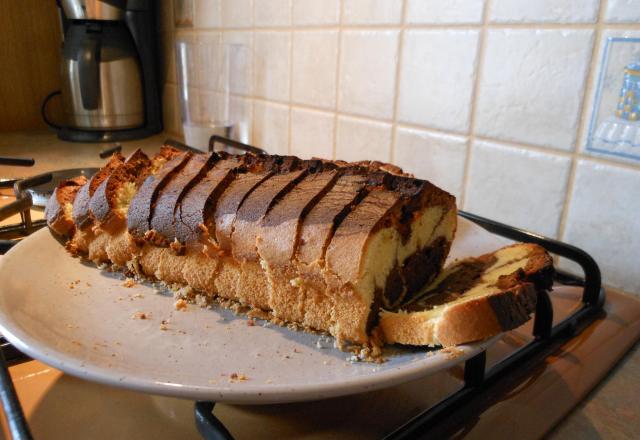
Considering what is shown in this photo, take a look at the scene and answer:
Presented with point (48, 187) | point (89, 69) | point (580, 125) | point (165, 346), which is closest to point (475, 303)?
point (165, 346)

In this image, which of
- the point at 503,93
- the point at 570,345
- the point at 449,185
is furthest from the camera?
the point at 449,185

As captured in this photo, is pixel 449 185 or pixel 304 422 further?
pixel 449 185

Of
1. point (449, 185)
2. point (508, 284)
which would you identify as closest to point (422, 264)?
point (508, 284)

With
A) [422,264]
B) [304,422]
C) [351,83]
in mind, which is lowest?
[304,422]

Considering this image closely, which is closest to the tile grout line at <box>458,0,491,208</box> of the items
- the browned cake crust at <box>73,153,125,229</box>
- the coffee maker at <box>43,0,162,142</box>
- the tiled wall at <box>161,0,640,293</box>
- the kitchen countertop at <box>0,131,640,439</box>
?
the tiled wall at <box>161,0,640,293</box>

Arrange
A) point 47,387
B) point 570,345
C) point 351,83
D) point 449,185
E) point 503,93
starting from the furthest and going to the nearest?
point 351,83 < point 449,185 < point 503,93 < point 570,345 < point 47,387

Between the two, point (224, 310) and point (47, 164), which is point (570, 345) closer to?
point (224, 310)

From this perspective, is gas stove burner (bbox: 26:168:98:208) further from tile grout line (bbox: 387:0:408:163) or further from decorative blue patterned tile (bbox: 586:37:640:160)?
decorative blue patterned tile (bbox: 586:37:640:160)

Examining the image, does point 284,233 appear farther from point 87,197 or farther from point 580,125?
point 580,125

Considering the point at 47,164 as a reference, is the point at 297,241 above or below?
above
